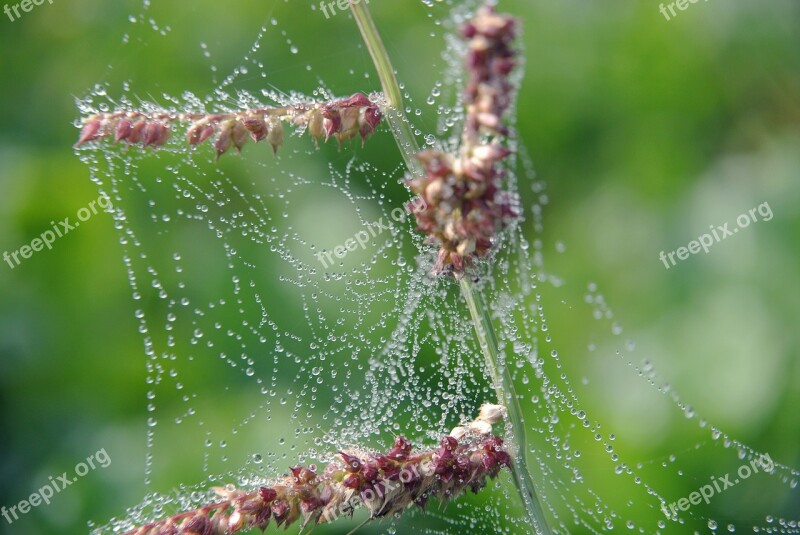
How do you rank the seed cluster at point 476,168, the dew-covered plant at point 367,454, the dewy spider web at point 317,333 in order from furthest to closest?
the dewy spider web at point 317,333 < the dew-covered plant at point 367,454 < the seed cluster at point 476,168

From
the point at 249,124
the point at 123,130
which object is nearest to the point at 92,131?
the point at 123,130

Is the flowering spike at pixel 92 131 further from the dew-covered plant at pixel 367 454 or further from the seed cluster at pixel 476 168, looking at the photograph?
the seed cluster at pixel 476 168

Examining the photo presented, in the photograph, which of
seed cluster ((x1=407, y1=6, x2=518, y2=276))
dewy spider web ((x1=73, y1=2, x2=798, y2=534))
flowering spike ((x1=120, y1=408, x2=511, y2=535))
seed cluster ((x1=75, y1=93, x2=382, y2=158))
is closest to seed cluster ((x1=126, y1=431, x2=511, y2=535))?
flowering spike ((x1=120, y1=408, x2=511, y2=535))

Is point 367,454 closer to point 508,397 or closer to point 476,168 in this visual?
point 508,397

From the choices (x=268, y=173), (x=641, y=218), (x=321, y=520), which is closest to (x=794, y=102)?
(x=641, y=218)

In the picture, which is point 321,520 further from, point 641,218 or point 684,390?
point 641,218

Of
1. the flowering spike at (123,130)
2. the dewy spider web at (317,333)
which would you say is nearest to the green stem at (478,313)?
the flowering spike at (123,130)
